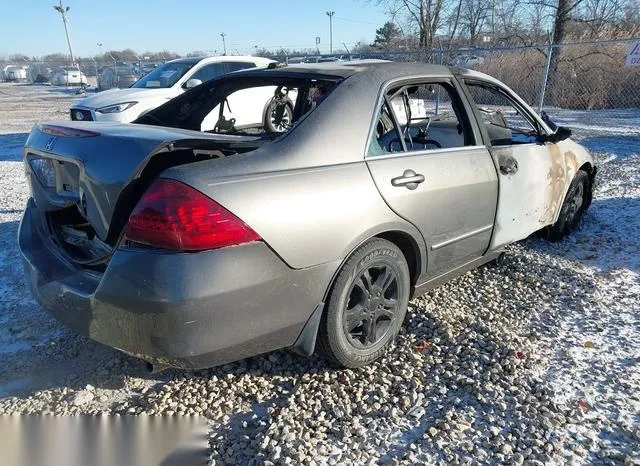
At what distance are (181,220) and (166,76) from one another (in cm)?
858

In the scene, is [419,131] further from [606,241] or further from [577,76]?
[577,76]

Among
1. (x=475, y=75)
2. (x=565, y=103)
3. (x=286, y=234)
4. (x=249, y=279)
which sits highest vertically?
(x=475, y=75)

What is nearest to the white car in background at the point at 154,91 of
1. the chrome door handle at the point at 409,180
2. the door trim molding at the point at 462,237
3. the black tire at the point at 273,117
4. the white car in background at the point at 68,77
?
the black tire at the point at 273,117

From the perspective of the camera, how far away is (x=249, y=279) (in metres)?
2.12

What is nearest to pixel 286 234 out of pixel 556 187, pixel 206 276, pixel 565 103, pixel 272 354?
pixel 206 276

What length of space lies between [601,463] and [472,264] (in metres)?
1.59

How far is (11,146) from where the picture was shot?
10.9 m

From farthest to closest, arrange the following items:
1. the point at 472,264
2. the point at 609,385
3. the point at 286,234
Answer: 1. the point at 472,264
2. the point at 609,385
3. the point at 286,234

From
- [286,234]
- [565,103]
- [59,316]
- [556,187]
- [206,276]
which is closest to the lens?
[206,276]

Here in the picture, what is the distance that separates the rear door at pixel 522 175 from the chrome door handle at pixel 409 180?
905 mm

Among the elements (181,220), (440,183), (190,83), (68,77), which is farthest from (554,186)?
(68,77)

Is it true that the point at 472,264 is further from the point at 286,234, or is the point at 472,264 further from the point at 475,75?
the point at 286,234

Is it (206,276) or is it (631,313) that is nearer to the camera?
(206,276)

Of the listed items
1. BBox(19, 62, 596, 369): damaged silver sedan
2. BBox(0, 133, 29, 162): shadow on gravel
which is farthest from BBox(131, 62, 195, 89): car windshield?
BBox(19, 62, 596, 369): damaged silver sedan
